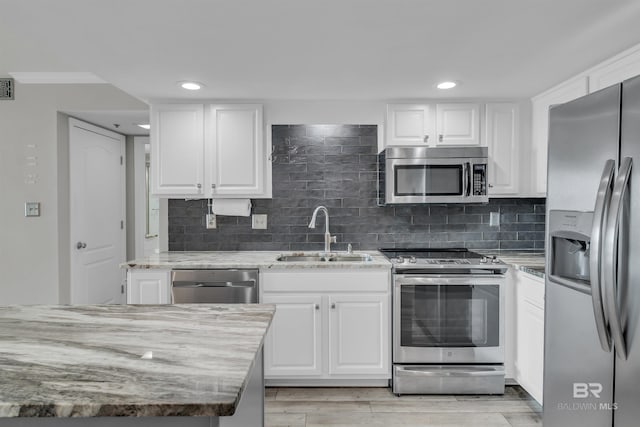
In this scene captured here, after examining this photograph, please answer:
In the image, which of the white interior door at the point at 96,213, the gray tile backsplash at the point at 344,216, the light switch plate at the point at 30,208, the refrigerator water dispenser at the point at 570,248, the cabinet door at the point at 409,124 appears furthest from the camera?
the white interior door at the point at 96,213

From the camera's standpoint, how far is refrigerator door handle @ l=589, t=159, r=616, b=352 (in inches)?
50.1

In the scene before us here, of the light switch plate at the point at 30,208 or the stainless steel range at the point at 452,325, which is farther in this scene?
the light switch plate at the point at 30,208

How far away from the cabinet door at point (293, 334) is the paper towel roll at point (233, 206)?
80cm

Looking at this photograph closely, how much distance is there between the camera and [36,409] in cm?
74

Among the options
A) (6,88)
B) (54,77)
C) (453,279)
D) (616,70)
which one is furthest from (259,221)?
(616,70)

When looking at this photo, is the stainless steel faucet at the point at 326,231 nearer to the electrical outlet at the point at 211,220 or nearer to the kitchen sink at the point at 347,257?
the kitchen sink at the point at 347,257

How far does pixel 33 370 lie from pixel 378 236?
2685 mm

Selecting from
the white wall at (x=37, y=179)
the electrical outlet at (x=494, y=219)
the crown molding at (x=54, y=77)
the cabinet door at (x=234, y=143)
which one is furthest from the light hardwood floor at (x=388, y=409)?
the crown molding at (x=54, y=77)

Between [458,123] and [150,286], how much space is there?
8.35 ft

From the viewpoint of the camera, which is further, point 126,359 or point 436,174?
point 436,174

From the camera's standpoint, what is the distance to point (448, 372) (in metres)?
2.62

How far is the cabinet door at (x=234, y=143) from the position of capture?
302cm

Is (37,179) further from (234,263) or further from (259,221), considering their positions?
(234,263)

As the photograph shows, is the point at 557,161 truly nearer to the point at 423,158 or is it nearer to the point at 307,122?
the point at 423,158
